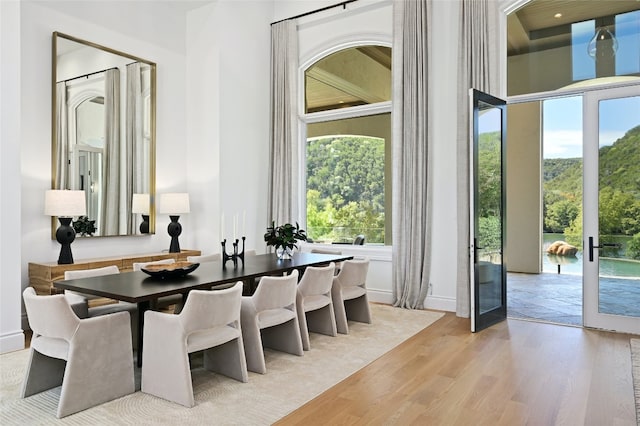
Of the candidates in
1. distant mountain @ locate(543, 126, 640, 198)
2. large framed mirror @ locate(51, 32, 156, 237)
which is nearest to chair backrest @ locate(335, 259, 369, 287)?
distant mountain @ locate(543, 126, 640, 198)

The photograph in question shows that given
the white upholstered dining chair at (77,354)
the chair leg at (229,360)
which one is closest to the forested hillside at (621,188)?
the chair leg at (229,360)

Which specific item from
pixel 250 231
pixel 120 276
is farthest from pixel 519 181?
pixel 120 276

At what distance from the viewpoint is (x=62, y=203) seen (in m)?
4.69

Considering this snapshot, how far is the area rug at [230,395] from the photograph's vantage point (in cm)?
273

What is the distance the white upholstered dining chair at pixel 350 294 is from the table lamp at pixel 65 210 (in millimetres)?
2661

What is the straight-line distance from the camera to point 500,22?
530 centimetres

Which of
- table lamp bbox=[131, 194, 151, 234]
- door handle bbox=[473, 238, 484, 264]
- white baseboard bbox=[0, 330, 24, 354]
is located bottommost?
white baseboard bbox=[0, 330, 24, 354]

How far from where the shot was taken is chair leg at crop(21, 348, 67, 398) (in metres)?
3.06

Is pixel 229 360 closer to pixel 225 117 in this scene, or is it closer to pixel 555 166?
pixel 225 117

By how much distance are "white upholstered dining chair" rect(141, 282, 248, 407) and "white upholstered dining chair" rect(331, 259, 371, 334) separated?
1496 mm

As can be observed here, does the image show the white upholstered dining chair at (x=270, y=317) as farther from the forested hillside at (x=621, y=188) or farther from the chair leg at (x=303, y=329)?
the forested hillside at (x=621, y=188)

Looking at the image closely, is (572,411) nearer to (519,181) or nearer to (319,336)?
(319,336)

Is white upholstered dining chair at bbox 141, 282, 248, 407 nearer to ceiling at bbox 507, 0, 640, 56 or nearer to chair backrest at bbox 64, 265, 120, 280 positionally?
chair backrest at bbox 64, 265, 120, 280

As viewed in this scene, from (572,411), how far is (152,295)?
2656 mm
